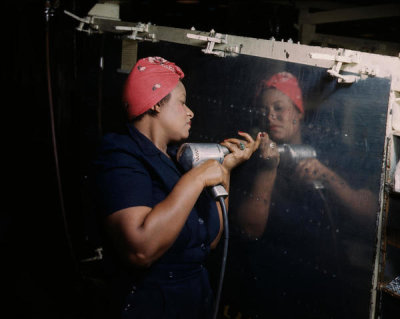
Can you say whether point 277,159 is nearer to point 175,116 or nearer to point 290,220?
point 290,220

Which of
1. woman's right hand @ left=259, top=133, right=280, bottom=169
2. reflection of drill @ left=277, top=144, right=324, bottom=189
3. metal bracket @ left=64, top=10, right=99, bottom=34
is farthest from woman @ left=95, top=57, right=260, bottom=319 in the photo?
metal bracket @ left=64, top=10, right=99, bottom=34

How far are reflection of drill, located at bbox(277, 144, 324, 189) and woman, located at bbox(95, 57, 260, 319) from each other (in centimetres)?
27

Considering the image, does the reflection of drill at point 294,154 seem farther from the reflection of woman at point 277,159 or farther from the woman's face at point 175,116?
the woman's face at point 175,116

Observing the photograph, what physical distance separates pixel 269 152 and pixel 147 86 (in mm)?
932

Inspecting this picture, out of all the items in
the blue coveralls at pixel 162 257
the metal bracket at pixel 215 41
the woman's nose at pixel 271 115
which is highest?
the metal bracket at pixel 215 41

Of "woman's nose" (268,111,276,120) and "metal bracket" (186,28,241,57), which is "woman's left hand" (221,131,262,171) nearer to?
"woman's nose" (268,111,276,120)

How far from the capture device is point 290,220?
2363mm

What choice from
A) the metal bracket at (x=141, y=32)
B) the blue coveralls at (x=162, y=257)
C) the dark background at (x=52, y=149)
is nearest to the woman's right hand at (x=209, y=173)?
the blue coveralls at (x=162, y=257)

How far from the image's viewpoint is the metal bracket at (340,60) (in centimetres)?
190

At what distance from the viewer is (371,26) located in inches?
261

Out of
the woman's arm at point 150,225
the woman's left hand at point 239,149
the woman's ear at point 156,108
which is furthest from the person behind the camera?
the woman's left hand at point 239,149

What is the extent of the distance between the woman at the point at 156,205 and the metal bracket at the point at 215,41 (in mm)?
331

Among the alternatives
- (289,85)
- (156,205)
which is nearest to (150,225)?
(156,205)

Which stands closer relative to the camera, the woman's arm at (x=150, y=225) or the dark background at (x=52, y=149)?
the woman's arm at (x=150, y=225)
